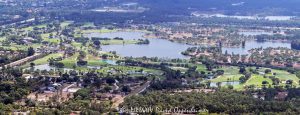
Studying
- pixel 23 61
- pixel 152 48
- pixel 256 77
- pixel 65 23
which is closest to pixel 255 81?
pixel 256 77

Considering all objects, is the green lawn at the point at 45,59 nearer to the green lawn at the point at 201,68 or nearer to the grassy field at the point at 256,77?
the green lawn at the point at 201,68

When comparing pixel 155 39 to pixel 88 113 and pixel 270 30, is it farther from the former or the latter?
pixel 88 113

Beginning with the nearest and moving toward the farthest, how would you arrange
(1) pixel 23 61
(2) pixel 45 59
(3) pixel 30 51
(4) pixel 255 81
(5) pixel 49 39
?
(4) pixel 255 81
(1) pixel 23 61
(2) pixel 45 59
(3) pixel 30 51
(5) pixel 49 39

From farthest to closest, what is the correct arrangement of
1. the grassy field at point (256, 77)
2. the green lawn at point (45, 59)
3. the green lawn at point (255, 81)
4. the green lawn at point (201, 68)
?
the green lawn at point (45, 59) → the green lawn at point (201, 68) → the grassy field at point (256, 77) → the green lawn at point (255, 81)

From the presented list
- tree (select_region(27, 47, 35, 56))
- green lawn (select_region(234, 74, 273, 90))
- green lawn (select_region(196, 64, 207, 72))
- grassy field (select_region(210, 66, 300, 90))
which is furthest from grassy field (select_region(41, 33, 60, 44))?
green lawn (select_region(234, 74, 273, 90))

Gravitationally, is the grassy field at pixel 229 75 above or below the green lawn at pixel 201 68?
below

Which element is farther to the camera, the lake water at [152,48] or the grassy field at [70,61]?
the lake water at [152,48]

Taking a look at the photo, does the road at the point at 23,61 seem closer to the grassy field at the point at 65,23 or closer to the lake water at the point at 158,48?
the lake water at the point at 158,48

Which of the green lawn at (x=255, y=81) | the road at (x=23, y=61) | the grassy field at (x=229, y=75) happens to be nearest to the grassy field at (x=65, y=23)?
the road at (x=23, y=61)

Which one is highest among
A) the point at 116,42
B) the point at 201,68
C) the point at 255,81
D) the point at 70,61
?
the point at 116,42

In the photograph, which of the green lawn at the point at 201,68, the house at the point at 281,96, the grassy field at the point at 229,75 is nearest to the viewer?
the house at the point at 281,96

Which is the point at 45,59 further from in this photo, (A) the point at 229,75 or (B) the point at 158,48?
(A) the point at 229,75

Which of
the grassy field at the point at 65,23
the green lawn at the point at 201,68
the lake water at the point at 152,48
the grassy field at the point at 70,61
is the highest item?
the grassy field at the point at 65,23
